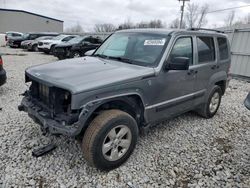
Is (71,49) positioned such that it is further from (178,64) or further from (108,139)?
(108,139)

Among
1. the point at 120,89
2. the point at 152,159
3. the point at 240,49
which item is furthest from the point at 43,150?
the point at 240,49

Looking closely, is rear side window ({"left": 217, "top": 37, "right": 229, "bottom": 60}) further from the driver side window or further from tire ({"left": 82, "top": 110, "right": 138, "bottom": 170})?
tire ({"left": 82, "top": 110, "right": 138, "bottom": 170})

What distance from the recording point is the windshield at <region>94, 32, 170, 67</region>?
334 cm

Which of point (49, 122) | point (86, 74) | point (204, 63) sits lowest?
point (49, 122)

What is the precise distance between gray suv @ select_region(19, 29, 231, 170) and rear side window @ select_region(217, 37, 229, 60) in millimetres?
458

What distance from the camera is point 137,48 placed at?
3.58 m

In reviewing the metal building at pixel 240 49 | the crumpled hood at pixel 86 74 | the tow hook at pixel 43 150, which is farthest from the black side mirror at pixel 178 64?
the metal building at pixel 240 49

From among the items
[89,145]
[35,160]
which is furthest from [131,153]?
[35,160]

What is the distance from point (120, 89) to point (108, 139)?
683 mm

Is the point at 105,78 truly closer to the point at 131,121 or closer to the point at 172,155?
the point at 131,121

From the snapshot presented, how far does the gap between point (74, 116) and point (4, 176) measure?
1.20 metres

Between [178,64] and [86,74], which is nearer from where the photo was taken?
[86,74]

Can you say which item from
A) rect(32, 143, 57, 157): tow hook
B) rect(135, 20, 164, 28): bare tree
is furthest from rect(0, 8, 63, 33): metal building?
rect(32, 143, 57, 157): tow hook

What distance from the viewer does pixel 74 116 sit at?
2541 millimetres
